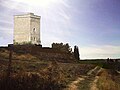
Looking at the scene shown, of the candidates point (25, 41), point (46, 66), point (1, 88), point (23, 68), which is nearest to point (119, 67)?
point (46, 66)

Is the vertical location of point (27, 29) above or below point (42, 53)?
above

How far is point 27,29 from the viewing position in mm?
86938

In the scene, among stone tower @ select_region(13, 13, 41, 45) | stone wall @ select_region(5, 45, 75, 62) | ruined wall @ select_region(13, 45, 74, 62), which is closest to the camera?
stone wall @ select_region(5, 45, 75, 62)

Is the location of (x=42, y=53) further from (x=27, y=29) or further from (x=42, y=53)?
(x=27, y=29)

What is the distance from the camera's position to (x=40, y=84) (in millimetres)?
16500

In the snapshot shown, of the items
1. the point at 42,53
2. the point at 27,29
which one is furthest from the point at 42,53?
the point at 27,29

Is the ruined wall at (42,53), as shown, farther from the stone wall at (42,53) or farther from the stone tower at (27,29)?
the stone tower at (27,29)

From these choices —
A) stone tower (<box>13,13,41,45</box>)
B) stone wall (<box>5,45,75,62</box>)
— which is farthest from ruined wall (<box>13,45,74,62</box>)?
stone tower (<box>13,13,41,45</box>)

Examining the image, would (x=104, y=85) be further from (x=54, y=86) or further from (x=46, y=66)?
(x=46, y=66)

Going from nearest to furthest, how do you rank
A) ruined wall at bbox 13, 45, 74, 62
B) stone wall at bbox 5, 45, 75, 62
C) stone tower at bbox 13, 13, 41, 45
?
stone wall at bbox 5, 45, 75, 62 → ruined wall at bbox 13, 45, 74, 62 → stone tower at bbox 13, 13, 41, 45

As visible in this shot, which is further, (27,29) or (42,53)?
(27,29)

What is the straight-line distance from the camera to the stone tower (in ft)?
278

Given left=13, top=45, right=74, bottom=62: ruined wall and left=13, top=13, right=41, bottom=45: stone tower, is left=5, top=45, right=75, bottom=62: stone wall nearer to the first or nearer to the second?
left=13, top=45, right=74, bottom=62: ruined wall

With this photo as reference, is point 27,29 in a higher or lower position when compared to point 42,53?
higher
